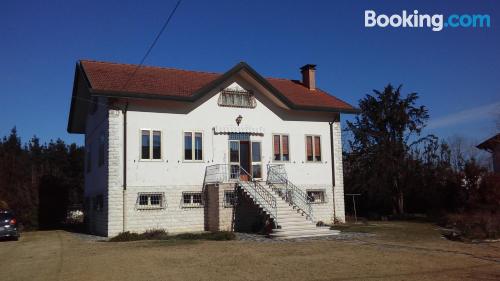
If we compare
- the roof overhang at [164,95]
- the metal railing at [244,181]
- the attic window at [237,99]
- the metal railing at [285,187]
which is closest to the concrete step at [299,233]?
the metal railing at [244,181]

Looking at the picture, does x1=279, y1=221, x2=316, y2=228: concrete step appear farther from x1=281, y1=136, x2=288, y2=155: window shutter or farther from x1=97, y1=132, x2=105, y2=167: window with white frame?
x1=97, y1=132, x2=105, y2=167: window with white frame

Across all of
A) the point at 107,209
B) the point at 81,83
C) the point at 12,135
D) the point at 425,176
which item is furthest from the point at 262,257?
the point at 12,135

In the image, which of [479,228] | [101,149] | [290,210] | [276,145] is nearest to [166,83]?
[101,149]

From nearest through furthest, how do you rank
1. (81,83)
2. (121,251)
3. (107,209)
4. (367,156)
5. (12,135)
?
1. (121,251)
2. (107,209)
3. (81,83)
4. (367,156)
5. (12,135)

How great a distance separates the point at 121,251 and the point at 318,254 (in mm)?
6729

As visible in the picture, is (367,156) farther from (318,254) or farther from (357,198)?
(318,254)

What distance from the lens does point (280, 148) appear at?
92.3ft

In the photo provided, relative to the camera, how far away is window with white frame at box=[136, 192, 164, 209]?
78.9 feet

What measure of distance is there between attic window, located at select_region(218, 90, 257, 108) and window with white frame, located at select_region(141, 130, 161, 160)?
414cm

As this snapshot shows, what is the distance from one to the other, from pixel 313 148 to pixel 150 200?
1009cm

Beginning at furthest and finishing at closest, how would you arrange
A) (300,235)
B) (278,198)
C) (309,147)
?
(309,147) → (278,198) → (300,235)

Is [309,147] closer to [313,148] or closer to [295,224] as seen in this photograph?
[313,148]

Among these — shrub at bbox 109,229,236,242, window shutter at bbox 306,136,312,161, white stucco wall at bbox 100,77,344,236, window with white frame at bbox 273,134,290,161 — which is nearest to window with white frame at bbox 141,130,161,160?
white stucco wall at bbox 100,77,344,236

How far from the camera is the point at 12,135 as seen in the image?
231 feet
